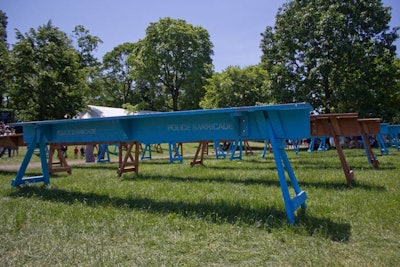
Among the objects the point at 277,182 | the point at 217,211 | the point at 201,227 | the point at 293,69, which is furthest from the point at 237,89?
the point at 201,227

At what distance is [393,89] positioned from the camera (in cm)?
2694

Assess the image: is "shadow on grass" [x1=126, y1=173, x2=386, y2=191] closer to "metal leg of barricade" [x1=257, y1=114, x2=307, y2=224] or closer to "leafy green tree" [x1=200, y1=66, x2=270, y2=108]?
"metal leg of barricade" [x1=257, y1=114, x2=307, y2=224]

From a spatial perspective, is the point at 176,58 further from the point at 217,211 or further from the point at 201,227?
the point at 201,227

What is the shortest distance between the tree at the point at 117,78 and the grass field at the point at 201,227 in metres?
60.7

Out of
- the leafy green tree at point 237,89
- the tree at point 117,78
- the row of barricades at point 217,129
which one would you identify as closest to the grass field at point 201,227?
the row of barricades at point 217,129

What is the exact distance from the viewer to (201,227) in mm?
3850

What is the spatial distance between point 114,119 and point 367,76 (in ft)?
77.4

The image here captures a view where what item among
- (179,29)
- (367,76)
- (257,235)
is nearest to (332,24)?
(367,76)

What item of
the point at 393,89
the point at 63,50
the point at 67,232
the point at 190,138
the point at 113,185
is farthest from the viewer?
the point at 63,50

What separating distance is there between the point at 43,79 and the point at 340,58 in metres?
24.1

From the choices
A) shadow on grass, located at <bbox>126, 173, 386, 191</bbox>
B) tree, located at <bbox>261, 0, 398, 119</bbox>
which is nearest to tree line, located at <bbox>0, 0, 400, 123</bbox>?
tree, located at <bbox>261, 0, 398, 119</bbox>

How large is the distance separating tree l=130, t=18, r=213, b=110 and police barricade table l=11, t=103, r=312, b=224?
139 ft

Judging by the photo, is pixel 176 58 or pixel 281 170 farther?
pixel 176 58

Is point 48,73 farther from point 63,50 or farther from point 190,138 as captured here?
point 190,138
